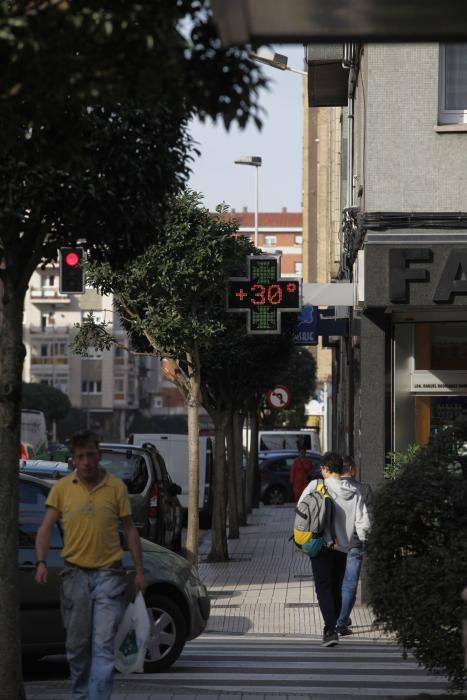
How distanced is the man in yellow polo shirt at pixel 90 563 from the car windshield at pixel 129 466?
1362cm

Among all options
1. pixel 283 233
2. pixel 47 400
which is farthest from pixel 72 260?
pixel 283 233

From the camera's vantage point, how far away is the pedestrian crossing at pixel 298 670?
35.8 ft

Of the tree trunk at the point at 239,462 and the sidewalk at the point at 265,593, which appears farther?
the tree trunk at the point at 239,462

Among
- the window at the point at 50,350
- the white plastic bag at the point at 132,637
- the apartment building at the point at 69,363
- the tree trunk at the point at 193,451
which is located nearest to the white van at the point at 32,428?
the tree trunk at the point at 193,451

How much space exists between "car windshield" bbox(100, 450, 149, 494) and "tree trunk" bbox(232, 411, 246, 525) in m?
10.2

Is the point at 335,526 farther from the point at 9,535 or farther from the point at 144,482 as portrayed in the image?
the point at 144,482

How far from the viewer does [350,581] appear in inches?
583

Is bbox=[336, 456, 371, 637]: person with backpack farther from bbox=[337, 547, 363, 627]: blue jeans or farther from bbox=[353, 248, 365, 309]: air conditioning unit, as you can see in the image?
bbox=[353, 248, 365, 309]: air conditioning unit

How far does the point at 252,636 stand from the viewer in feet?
50.3

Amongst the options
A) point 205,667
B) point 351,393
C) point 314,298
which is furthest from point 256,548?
point 205,667

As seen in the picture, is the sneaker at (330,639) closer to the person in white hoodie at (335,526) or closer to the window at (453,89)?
the person in white hoodie at (335,526)

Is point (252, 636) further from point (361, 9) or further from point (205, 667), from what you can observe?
point (361, 9)

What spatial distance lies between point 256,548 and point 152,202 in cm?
1871

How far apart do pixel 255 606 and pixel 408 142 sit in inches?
219
